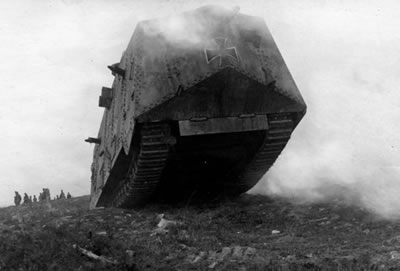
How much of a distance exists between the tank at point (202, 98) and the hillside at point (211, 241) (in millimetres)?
1049

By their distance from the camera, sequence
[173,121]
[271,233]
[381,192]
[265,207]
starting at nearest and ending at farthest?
1. [271,233]
2. [173,121]
3. [381,192]
4. [265,207]

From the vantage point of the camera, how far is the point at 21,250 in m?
6.33

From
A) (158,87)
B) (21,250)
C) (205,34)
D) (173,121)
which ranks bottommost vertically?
(21,250)

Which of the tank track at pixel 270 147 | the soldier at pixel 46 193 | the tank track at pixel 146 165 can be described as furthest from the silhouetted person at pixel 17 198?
the tank track at pixel 270 147

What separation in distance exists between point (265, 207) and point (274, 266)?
517 centimetres

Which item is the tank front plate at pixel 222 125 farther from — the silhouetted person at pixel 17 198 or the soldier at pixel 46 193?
the soldier at pixel 46 193

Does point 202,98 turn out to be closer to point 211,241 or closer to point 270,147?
point 270,147

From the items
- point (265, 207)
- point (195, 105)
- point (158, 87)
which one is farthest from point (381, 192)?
point (158, 87)

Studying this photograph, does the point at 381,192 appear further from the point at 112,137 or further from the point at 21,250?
the point at 21,250

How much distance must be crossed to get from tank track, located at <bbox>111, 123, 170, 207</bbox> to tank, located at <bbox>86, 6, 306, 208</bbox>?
17 mm

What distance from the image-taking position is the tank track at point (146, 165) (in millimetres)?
9000

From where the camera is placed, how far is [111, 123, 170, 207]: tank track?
900cm

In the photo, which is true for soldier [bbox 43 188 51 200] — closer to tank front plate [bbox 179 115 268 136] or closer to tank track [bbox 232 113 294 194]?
tank track [bbox 232 113 294 194]

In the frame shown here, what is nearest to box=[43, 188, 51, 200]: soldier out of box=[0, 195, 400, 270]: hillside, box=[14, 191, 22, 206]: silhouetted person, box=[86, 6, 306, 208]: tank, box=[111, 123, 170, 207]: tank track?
box=[14, 191, 22, 206]: silhouetted person
